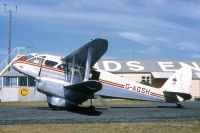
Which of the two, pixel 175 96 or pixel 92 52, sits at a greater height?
pixel 92 52

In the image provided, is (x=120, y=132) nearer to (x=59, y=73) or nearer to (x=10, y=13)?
(x=59, y=73)

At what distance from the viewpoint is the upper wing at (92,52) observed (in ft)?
75.0

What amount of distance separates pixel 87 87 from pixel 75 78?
2.30 m

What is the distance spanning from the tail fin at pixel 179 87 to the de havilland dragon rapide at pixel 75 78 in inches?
30.2

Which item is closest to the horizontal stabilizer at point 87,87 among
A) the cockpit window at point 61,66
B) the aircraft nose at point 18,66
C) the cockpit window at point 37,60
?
the cockpit window at point 61,66

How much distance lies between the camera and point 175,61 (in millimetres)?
69438

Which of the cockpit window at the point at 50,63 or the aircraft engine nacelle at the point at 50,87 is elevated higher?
the cockpit window at the point at 50,63

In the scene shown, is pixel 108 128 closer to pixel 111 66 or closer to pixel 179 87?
pixel 179 87

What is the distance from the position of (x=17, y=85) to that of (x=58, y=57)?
32982mm

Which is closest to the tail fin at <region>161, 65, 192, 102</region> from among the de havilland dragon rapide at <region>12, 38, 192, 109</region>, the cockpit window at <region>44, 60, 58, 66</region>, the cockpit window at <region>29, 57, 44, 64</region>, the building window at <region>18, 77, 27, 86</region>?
the de havilland dragon rapide at <region>12, 38, 192, 109</region>

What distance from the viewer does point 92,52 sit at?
79.8ft

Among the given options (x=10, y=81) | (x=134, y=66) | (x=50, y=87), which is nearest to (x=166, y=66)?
(x=134, y=66)

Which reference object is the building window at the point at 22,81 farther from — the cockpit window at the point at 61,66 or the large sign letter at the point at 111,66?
the cockpit window at the point at 61,66

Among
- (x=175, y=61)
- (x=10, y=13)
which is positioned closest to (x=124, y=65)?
(x=175, y=61)
